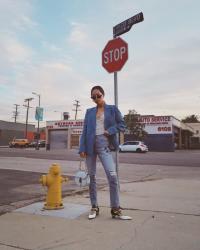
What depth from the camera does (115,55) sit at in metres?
6.04

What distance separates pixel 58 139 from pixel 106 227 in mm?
58177

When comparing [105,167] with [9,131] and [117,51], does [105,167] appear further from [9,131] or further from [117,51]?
[9,131]

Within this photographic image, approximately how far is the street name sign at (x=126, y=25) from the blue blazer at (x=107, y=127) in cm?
191

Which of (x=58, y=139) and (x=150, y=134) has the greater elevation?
(x=150, y=134)

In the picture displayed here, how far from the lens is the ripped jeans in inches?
183

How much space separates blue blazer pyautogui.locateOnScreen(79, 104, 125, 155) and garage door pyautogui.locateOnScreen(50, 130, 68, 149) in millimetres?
55992

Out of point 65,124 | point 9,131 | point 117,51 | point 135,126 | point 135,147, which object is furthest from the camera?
point 9,131

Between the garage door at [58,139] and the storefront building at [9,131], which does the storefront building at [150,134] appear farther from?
the storefront building at [9,131]

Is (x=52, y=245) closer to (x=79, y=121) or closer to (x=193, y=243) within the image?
(x=193, y=243)

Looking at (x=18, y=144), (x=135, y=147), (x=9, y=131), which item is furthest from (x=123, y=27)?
(x=9, y=131)

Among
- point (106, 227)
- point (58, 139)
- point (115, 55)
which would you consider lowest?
point (106, 227)

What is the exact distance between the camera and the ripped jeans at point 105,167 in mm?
4648

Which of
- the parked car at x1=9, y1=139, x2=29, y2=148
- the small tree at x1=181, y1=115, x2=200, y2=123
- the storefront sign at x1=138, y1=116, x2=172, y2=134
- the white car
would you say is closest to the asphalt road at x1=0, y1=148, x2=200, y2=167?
the white car

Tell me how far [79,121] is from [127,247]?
56.4 metres
